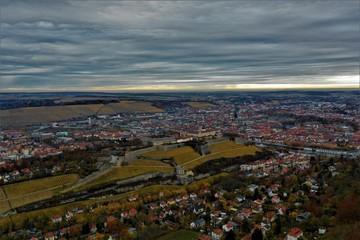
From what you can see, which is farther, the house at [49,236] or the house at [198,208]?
the house at [198,208]

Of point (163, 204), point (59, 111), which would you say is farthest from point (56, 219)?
point (59, 111)

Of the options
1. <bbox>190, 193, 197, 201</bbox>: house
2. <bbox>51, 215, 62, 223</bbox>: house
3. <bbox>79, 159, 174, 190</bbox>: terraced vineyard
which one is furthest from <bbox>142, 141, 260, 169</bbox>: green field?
<bbox>51, 215, 62, 223</bbox>: house

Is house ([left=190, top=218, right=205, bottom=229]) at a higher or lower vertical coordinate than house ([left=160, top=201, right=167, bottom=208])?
lower

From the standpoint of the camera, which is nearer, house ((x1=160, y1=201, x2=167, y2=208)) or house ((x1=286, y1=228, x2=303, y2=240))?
house ((x1=286, y1=228, x2=303, y2=240))

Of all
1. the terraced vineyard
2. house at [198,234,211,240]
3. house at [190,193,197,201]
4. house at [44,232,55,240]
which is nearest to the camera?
house at [198,234,211,240]

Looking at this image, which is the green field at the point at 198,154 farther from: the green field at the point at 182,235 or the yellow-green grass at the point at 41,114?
the yellow-green grass at the point at 41,114

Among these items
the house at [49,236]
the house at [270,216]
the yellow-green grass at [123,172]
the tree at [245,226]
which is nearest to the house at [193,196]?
the house at [270,216]

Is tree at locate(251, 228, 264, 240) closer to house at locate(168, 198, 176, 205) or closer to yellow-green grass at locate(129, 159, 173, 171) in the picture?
house at locate(168, 198, 176, 205)

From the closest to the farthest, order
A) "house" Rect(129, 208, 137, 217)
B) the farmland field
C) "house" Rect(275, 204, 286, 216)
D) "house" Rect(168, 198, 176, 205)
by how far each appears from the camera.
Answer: "house" Rect(275, 204, 286, 216)
"house" Rect(129, 208, 137, 217)
"house" Rect(168, 198, 176, 205)
the farmland field
